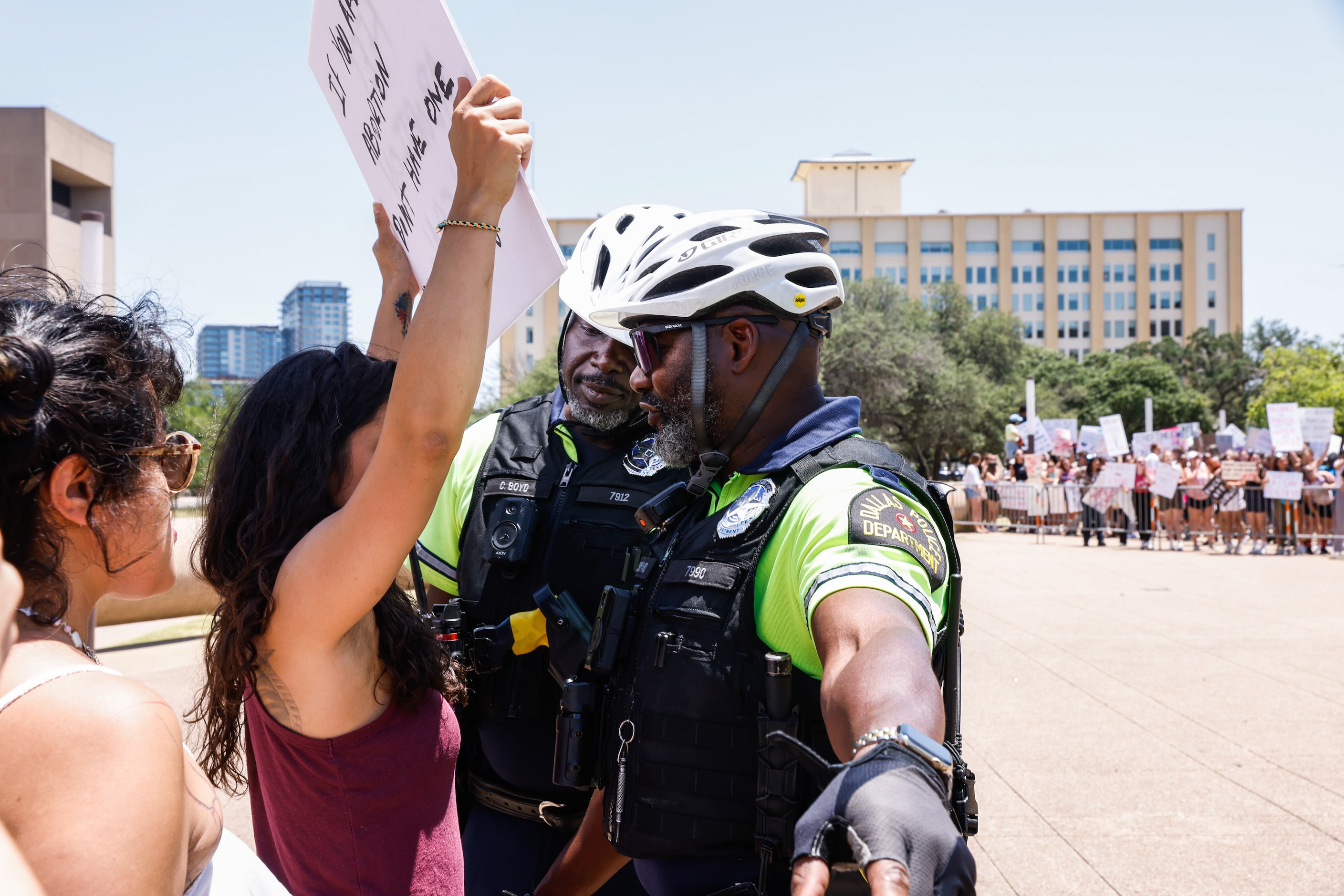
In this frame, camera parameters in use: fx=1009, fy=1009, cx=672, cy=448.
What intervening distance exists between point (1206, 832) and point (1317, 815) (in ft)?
2.18

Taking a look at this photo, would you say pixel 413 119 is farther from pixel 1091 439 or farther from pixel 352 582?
pixel 1091 439

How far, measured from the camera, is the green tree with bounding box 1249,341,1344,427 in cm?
4175

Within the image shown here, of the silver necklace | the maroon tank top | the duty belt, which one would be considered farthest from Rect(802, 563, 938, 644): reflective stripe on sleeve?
the duty belt

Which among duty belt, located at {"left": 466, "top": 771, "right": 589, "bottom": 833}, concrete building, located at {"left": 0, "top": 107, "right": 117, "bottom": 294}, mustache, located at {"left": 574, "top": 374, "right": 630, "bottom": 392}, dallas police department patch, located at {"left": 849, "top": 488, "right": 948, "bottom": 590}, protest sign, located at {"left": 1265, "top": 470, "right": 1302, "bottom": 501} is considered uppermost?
concrete building, located at {"left": 0, "top": 107, "right": 117, "bottom": 294}

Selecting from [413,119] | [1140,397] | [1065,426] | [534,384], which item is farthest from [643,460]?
[1140,397]

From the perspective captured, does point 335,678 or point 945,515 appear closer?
point 335,678

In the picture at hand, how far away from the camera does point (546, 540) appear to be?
2.92 m

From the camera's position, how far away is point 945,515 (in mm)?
1932

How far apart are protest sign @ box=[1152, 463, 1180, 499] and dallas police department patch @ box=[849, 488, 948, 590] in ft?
66.5

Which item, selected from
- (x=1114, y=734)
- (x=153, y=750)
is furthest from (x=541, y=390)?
(x=153, y=750)

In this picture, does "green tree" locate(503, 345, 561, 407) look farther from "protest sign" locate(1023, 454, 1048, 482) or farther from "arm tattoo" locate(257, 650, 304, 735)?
"arm tattoo" locate(257, 650, 304, 735)

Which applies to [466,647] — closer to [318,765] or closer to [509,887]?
[509,887]

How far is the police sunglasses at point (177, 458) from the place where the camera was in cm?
163

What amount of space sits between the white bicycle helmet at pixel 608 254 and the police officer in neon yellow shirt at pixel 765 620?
0.63 m
